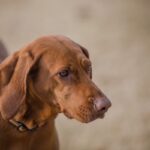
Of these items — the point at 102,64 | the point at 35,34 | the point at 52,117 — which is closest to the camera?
the point at 52,117

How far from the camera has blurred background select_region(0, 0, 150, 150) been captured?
4230mm

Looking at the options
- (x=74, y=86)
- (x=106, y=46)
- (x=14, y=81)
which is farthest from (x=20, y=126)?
(x=106, y=46)

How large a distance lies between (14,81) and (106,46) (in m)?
2.44

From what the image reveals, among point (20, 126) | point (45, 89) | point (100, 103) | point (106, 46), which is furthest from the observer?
point (106, 46)

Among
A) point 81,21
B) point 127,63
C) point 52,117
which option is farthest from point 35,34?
point 52,117

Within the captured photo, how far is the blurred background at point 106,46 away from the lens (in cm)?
423

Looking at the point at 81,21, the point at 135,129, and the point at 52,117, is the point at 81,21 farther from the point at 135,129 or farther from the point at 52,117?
the point at 52,117

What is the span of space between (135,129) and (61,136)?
0.50 meters

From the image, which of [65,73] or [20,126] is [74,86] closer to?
[65,73]

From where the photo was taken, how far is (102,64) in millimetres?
4871

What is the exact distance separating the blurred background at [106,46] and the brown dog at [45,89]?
4.32 ft

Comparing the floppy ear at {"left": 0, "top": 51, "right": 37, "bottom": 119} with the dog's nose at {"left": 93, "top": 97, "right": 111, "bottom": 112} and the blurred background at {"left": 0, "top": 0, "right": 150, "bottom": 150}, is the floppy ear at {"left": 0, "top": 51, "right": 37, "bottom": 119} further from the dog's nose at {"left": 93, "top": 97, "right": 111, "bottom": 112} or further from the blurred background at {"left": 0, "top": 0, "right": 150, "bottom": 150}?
the blurred background at {"left": 0, "top": 0, "right": 150, "bottom": 150}

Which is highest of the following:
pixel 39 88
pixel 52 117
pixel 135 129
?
pixel 39 88

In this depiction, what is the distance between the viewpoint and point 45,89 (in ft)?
8.86
